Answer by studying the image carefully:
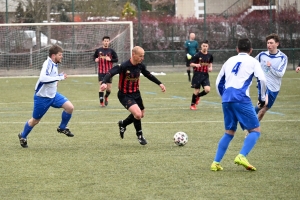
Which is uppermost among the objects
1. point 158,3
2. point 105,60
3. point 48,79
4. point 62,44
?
point 158,3

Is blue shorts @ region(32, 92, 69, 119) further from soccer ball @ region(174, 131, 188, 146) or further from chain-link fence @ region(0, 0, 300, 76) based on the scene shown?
chain-link fence @ region(0, 0, 300, 76)

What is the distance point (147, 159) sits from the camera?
30.5 ft

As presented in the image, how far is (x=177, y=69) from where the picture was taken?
34781 mm

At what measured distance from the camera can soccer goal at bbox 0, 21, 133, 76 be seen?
97.3 feet

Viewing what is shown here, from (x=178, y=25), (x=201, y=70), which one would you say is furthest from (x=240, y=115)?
(x=178, y=25)

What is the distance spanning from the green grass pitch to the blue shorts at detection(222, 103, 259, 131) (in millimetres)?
537

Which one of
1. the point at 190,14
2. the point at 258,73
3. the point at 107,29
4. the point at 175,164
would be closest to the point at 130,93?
the point at 175,164

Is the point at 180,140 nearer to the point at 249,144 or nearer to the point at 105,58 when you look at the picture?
the point at 249,144

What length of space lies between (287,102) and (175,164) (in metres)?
9.95

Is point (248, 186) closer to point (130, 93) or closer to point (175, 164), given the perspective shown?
point (175, 164)

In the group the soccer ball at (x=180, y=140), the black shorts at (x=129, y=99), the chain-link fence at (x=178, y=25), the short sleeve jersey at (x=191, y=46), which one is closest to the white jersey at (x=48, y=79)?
the black shorts at (x=129, y=99)

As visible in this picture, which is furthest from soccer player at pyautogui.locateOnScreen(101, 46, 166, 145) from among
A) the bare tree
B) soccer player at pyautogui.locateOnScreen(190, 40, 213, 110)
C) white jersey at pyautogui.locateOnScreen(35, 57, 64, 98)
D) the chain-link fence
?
the bare tree

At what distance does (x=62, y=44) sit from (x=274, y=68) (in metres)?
19.9

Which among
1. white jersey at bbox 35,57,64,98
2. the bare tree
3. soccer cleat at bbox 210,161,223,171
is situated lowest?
soccer cleat at bbox 210,161,223,171
